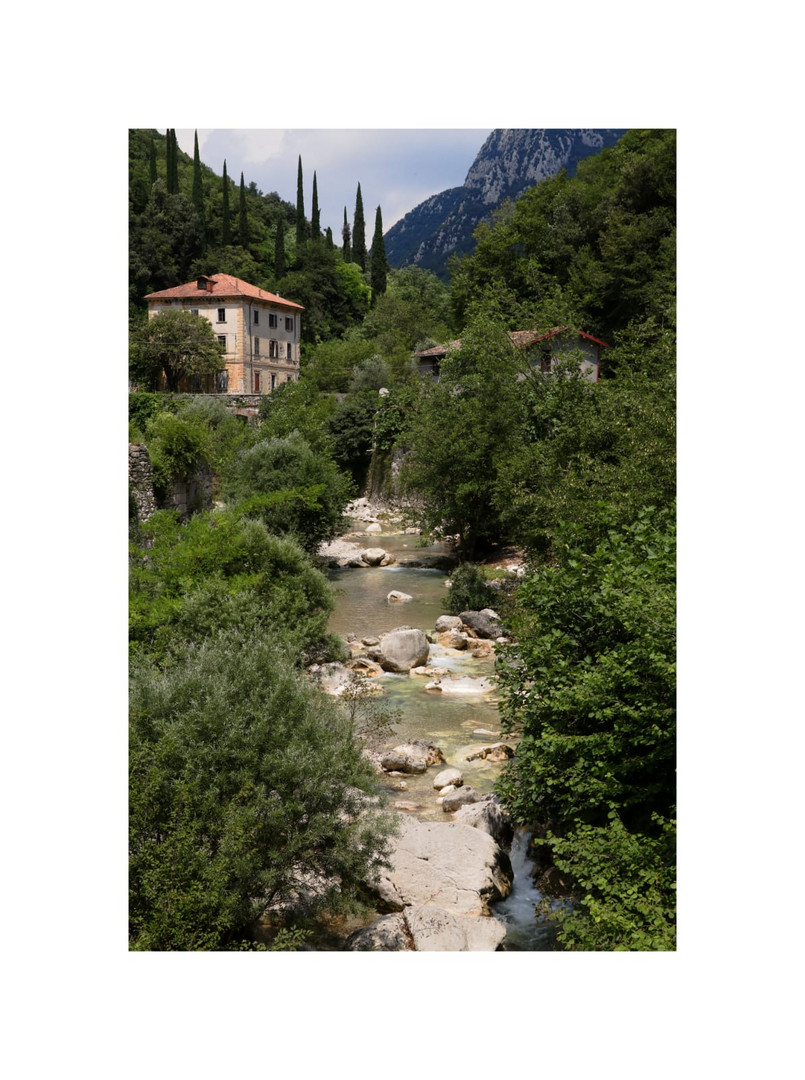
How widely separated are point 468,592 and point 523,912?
8.39 meters

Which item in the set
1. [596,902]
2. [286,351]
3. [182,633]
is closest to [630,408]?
[182,633]

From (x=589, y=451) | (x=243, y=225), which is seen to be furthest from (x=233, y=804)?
(x=243, y=225)

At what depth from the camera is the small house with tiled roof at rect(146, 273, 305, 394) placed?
2708 centimetres

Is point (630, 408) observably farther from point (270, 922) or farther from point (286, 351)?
point (286, 351)

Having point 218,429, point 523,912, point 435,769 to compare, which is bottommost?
point 523,912

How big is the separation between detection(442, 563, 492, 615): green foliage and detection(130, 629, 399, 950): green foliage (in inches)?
339

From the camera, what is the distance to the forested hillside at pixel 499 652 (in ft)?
13.9

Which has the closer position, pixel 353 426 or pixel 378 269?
pixel 353 426

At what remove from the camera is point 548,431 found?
1416 centimetres

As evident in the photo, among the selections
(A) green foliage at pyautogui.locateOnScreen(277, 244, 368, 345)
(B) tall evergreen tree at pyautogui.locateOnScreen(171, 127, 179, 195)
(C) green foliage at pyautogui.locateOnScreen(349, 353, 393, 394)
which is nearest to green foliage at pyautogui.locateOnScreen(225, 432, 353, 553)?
(B) tall evergreen tree at pyautogui.locateOnScreen(171, 127, 179, 195)

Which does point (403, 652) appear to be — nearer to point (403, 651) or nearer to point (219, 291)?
point (403, 651)

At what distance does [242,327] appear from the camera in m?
29.8
